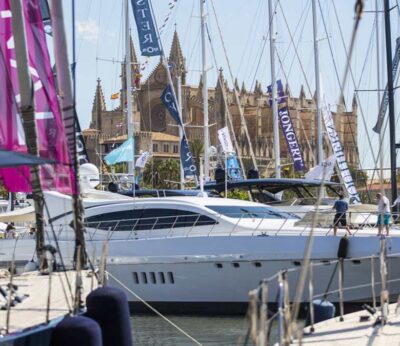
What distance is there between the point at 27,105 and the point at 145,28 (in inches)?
771

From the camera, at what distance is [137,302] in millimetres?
19750

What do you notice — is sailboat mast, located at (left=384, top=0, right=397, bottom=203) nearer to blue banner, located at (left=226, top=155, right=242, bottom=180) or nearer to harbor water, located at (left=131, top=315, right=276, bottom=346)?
harbor water, located at (left=131, top=315, right=276, bottom=346)

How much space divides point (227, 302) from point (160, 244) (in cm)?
174

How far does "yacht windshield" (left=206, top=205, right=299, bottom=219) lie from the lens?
19578 millimetres

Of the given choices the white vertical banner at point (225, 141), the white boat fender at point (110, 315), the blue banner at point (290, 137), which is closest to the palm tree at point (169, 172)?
the blue banner at point (290, 137)

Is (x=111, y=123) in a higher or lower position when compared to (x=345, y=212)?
higher

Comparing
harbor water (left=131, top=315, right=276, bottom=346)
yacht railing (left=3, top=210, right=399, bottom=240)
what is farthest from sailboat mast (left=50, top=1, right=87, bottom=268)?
yacht railing (left=3, top=210, right=399, bottom=240)

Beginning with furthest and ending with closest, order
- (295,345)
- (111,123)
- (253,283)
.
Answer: (111,123) → (253,283) → (295,345)

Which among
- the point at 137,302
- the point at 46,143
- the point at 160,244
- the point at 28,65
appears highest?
the point at 28,65

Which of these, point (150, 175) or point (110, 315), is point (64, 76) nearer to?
point (110, 315)

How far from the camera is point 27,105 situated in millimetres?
10219

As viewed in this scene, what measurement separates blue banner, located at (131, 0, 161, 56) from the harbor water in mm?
12219

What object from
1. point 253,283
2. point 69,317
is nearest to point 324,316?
point 69,317

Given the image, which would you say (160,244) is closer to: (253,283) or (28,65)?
(253,283)
